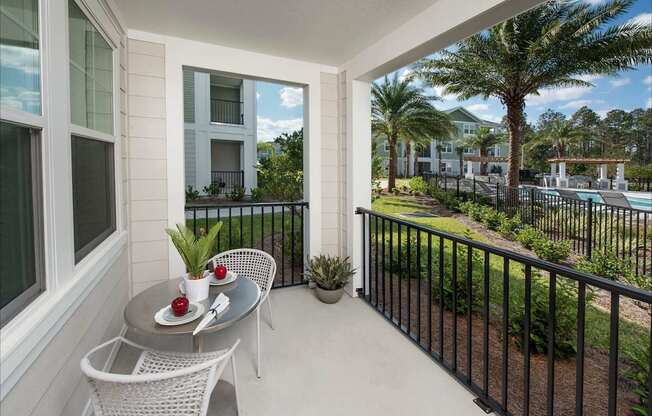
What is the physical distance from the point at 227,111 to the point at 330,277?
10546 mm

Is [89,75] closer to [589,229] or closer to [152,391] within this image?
[152,391]

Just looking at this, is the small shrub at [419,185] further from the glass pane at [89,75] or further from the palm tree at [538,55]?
the glass pane at [89,75]

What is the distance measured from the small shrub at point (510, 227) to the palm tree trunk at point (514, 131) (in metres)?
1.83

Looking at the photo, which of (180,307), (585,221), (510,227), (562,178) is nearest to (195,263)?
(180,307)

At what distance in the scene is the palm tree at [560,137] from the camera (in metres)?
18.5

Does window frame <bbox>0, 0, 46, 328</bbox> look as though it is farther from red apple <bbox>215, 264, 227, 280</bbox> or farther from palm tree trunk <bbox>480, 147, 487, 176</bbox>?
palm tree trunk <bbox>480, 147, 487, 176</bbox>

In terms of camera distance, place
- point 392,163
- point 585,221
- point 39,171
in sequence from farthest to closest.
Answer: point 392,163
point 585,221
point 39,171

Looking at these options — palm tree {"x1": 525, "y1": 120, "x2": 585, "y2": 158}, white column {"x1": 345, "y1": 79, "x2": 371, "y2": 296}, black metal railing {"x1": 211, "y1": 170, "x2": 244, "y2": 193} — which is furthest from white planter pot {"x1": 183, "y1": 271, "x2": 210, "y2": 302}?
palm tree {"x1": 525, "y1": 120, "x2": 585, "y2": 158}

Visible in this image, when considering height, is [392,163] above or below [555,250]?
above

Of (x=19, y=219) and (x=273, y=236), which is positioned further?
(x=273, y=236)

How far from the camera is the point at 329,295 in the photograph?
3.29m

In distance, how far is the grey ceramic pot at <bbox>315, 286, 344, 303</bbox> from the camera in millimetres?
3293

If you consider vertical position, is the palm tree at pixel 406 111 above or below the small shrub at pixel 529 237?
above

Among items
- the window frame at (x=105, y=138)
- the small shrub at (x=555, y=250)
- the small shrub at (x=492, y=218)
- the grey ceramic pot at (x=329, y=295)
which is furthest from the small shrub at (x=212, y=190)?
the small shrub at (x=555, y=250)
